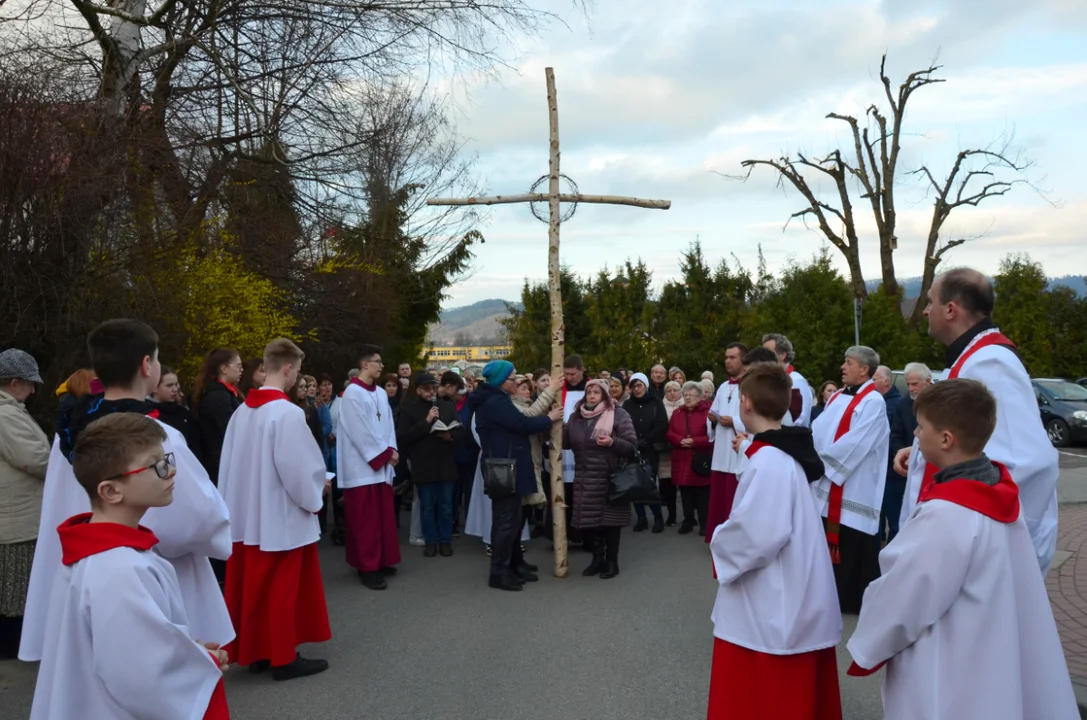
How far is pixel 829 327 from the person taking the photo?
87.7 ft

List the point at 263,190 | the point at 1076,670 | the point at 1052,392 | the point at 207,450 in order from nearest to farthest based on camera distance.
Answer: the point at 1076,670 < the point at 207,450 < the point at 263,190 < the point at 1052,392

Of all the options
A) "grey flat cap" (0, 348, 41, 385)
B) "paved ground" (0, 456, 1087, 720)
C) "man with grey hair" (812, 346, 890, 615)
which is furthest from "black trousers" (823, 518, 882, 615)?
"grey flat cap" (0, 348, 41, 385)

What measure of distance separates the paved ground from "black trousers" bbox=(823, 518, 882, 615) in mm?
171

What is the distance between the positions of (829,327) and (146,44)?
807 inches

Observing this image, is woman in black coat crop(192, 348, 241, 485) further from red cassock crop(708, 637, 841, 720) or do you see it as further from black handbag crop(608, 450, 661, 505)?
red cassock crop(708, 637, 841, 720)

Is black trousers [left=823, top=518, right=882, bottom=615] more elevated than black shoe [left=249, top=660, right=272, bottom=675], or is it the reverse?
black trousers [left=823, top=518, right=882, bottom=615]

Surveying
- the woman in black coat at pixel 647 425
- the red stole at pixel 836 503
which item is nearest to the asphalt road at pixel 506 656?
the red stole at pixel 836 503

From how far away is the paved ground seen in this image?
508 cm

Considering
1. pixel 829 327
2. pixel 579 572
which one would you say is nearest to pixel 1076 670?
pixel 579 572

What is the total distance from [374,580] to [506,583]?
117cm

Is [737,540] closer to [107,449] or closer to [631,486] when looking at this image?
[107,449]

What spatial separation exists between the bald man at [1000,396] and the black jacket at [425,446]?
20.0 feet

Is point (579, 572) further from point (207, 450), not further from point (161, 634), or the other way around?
point (161, 634)

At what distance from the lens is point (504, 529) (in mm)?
7734
